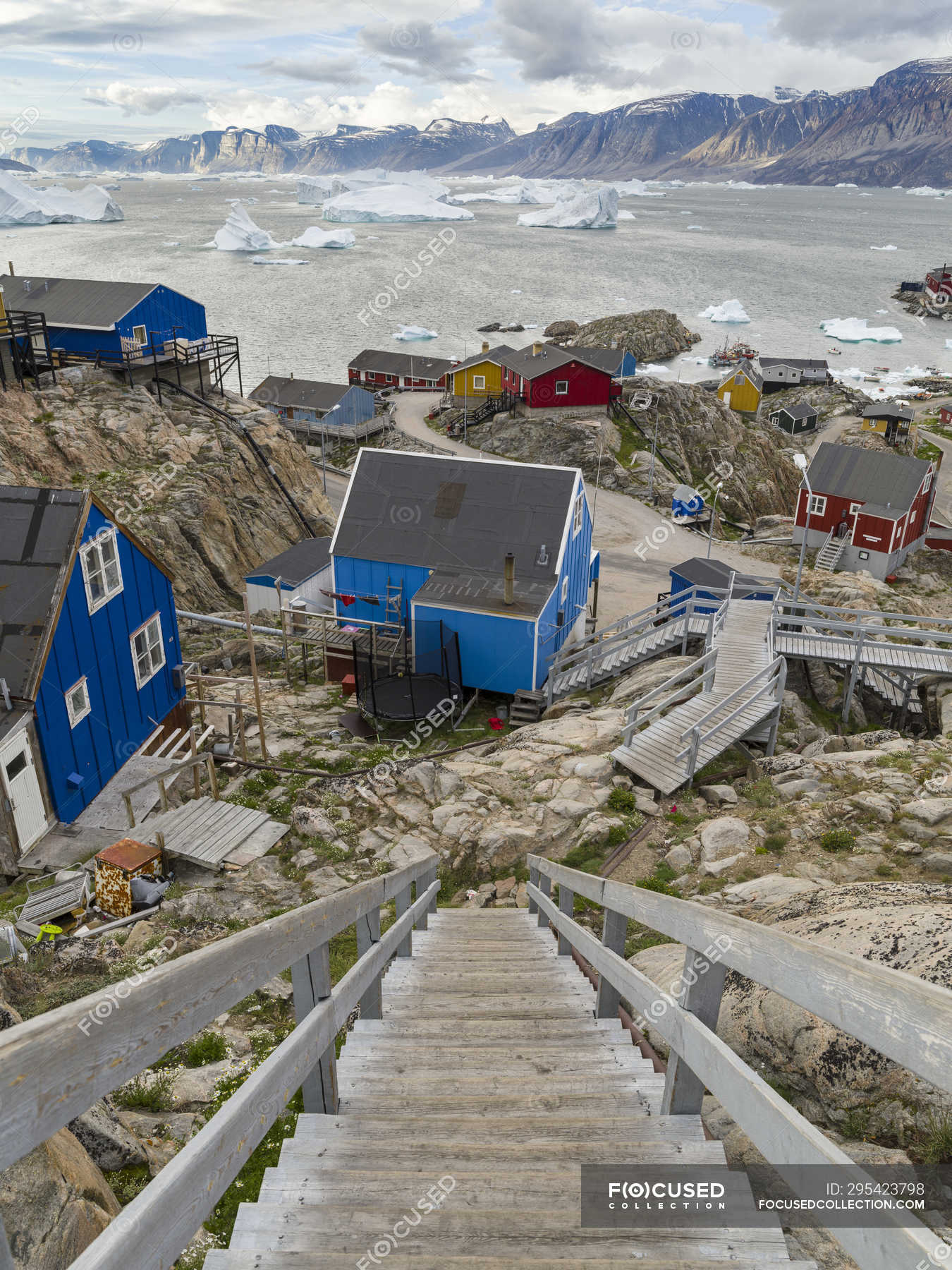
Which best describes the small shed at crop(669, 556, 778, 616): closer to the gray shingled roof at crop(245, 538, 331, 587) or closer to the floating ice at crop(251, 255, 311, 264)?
the gray shingled roof at crop(245, 538, 331, 587)

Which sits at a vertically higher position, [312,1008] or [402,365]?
[312,1008]

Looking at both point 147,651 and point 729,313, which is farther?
point 729,313

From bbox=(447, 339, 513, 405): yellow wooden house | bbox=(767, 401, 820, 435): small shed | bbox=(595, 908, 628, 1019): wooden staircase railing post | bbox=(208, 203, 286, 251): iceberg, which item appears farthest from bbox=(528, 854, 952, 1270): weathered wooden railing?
bbox=(208, 203, 286, 251): iceberg

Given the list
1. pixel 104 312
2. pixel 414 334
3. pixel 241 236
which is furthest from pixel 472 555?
pixel 241 236

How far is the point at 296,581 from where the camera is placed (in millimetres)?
31156

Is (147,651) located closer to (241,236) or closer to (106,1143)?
(106,1143)

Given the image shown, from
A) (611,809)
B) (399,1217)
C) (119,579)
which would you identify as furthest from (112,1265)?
(119,579)

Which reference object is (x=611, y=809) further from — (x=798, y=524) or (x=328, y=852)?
(x=798, y=524)

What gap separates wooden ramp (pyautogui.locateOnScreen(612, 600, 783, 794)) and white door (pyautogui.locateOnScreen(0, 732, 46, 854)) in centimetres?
1072

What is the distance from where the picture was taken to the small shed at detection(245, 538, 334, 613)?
2983cm

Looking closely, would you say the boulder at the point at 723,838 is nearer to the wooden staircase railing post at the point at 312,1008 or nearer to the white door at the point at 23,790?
the wooden staircase railing post at the point at 312,1008

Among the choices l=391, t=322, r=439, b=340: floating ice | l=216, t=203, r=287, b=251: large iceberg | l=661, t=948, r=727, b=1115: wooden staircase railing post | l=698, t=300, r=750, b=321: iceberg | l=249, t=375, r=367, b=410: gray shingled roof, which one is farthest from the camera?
l=216, t=203, r=287, b=251: large iceberg

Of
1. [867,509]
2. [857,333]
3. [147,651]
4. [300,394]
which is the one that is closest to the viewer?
[147,651]

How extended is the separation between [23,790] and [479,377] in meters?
59.1
